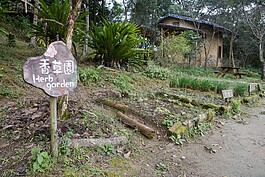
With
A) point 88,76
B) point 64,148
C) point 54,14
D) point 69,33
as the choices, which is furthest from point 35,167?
point 54,14

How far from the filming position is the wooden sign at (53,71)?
1499 millimetres

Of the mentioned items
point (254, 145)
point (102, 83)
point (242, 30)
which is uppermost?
point (242, 30)

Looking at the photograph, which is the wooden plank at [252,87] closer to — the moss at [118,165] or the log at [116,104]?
the log at [116,104]

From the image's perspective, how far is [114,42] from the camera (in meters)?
5.27

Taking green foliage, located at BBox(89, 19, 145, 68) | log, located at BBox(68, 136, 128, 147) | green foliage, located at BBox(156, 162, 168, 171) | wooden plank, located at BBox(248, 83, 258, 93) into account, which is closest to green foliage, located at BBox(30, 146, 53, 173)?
log, located at BBox(68, 136, 128, 147)

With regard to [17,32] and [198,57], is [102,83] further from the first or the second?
[198,57]

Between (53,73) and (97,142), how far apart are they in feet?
2.84

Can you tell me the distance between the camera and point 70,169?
1.65 m

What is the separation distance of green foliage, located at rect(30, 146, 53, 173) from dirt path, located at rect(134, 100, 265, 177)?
823mm

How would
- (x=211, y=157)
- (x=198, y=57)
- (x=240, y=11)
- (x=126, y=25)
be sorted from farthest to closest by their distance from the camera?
(x=198, y=57), (x=240, y=11), (x=126, y=25), (x=211, y=157)

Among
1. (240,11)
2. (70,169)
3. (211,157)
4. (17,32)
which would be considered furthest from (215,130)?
(240,11)

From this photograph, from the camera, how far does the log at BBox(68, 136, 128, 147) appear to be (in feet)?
6.36

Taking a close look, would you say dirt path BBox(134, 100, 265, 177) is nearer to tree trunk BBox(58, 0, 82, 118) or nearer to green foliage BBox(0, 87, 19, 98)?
tree trunk BBox(58, 0, 82, 118)

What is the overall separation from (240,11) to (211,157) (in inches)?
638
